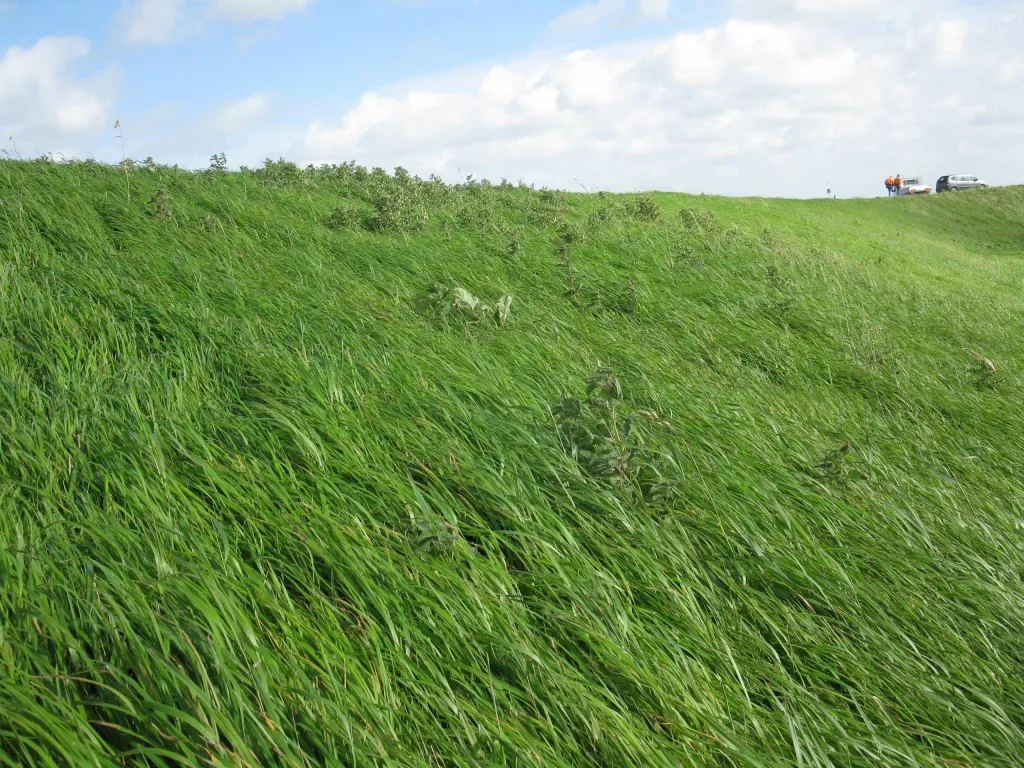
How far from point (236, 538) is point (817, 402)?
4.66m

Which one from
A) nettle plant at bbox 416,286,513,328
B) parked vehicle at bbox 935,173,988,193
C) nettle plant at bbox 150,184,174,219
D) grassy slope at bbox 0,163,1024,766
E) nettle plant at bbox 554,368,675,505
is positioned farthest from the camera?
parked vehicle at bbox 935,173,988,193

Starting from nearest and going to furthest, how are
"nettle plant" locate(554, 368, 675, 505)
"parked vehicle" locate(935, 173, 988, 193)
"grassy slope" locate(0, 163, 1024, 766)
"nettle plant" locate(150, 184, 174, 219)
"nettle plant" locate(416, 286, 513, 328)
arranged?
"grassy slope" locate(0, 163, 1024, 766)
"nettle plant" locate(554, 368, 675, 505)
"nettle plant" locate(416, 286, 513, 328)
"nettle plant" locate(150, 184, 174, 219)
"parked vehicle" locate(935, 173, 988, 193)

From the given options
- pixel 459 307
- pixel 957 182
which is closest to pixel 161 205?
pixel 459 307

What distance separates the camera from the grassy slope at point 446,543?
2.10m

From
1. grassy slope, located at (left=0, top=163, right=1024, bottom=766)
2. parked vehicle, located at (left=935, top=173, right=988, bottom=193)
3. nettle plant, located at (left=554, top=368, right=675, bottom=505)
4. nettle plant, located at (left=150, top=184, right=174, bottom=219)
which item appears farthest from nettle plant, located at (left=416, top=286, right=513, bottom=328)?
parked vehicle, located at (left=935, top=173, right=988, bottom=193)

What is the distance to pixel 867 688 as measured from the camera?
266 centimetres

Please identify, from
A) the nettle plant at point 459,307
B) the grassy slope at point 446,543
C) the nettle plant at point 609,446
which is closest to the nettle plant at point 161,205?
the grassy slope at point 446,543

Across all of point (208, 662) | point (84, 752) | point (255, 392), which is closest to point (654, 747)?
point (208, 662)

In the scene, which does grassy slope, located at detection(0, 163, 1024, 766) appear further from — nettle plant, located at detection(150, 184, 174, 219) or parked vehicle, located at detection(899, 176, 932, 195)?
parked vehicle, located at detection(899, 176, 932, 195)

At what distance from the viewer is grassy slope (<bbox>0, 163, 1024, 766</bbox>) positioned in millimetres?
2102

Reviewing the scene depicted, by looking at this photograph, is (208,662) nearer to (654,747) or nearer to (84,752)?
(84,752)

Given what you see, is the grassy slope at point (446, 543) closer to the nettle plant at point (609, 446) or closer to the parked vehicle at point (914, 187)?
the nettle plant at point (609, 446)

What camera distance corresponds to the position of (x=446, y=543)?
9.13 feet

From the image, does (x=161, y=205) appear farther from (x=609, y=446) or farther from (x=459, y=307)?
(x=609, y=446)
